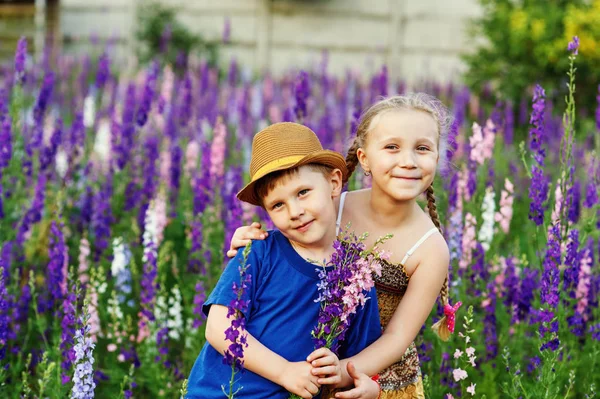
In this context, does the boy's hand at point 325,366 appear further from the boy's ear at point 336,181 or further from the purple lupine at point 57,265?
the purple lupine at point 57,265

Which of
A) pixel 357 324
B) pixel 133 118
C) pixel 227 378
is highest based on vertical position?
pixel 133 118

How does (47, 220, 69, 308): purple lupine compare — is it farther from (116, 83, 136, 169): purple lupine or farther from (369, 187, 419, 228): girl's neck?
(369, 187, 419, 228): girl's neck

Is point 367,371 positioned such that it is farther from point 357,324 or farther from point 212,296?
point 212,296

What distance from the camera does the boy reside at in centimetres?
225

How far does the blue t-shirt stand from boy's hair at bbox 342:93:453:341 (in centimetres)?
44

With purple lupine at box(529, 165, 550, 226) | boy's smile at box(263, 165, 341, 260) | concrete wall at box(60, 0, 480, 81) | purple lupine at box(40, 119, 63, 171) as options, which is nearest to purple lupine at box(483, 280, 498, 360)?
purple lupine at box(529, 165, 550, 226)

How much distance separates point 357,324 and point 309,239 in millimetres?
283

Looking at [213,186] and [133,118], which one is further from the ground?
[133,118]

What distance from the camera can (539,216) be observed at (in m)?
3.00

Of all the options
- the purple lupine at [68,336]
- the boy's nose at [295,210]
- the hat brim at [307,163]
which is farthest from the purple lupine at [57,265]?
the boy's nose at [295,210]

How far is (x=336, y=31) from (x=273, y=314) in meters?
11.5

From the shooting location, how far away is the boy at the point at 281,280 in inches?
88.6

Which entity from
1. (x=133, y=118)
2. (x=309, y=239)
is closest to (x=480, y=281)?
(x=309, y=239)

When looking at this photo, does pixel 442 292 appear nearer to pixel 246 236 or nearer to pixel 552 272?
pixel 552 272
